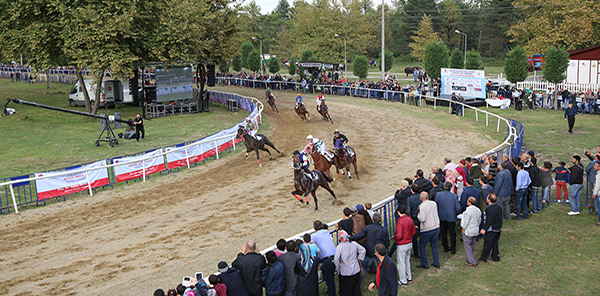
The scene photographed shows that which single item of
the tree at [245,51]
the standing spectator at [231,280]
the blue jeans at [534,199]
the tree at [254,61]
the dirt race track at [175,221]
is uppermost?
the tree at [245,51]

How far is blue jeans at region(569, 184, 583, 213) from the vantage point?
479 inches

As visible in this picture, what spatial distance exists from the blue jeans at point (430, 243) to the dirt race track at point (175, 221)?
3.48m

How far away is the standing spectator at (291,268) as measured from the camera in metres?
7.56

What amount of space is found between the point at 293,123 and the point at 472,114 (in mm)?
10650

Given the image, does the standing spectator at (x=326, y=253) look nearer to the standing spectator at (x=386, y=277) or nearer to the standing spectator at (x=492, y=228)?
the standing spectator at (x=386, y=277)

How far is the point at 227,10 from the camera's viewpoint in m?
34.9

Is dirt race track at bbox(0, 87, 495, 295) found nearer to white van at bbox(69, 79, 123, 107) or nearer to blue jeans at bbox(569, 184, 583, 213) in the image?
blue jeans at bbox(569, 184, 583, 213)

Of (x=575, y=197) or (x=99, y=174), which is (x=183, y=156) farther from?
(x=575, y=197)

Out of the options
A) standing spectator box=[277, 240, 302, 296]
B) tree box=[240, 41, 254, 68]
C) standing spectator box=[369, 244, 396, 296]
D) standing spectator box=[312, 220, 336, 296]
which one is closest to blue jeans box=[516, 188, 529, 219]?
standing spectator box=[369, 244, 396, 296]

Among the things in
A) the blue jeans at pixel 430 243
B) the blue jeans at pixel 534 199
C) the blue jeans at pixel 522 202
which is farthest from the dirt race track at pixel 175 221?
the blue jeans at pixel 534 199

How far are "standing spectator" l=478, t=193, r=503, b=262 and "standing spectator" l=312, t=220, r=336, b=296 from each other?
3.21 metres

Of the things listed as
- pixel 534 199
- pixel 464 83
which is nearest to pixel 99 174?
pixel 534 199

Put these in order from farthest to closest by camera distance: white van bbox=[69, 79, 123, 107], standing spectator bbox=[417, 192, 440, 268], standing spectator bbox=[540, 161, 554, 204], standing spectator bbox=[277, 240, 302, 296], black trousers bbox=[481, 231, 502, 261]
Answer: white van bbox=[69, 79, 123, 107] → standing spectator bbox=[540, 161, 554, 204] → black trousers bbox=[481, 231, 502, 261] → standing spectator bbox=[417, 192, 440, 268] → standing spectator bbox=[277, 240, 302, 296]

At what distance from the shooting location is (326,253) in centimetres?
826
